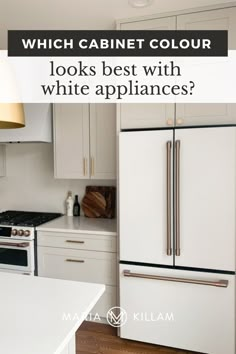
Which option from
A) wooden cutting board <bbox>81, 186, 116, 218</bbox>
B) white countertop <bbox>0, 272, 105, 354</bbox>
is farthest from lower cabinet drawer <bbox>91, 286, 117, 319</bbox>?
white countertop <bbox>0, 272, 105, 354</bbox>

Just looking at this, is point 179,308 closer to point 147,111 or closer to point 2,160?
point 147,111

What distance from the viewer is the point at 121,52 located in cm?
232

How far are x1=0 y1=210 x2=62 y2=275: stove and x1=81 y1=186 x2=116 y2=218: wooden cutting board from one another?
533 millimetres

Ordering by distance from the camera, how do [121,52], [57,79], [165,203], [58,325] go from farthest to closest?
[57,79] < [121,52] < [165,203] < [58,325]

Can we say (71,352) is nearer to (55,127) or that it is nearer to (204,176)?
(204,176)

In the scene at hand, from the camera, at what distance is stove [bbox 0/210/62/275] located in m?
2.66

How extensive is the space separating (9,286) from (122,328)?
4.28 feet

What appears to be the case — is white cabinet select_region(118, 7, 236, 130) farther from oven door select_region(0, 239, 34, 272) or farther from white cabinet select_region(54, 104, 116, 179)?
oven door select_region(0, 239, 34, 272)

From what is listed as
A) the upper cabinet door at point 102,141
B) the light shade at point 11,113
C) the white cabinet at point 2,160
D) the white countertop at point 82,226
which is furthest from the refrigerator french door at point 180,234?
the white cabinet at point 2,160

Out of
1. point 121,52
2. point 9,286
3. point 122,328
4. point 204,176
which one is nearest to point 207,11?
point 121,52

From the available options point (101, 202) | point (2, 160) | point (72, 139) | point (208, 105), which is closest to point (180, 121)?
point (208, 105)

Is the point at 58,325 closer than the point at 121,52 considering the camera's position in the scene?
Yes

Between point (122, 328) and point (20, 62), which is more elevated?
point (20, 62)

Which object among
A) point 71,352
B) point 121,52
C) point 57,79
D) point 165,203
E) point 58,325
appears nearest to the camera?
point 58,325
